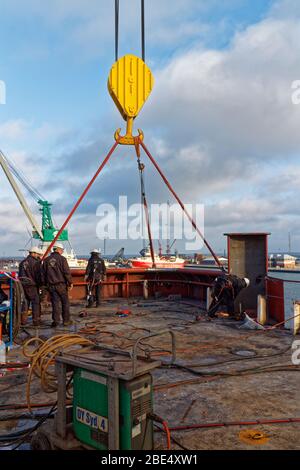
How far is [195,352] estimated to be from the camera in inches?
273

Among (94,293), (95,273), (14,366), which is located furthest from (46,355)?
(94,293)

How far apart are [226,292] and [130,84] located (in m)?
6.57

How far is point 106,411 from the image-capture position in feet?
9.85

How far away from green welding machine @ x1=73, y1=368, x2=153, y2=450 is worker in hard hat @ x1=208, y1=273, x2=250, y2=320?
7269 mm

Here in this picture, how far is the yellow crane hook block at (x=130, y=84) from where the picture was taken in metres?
10.9

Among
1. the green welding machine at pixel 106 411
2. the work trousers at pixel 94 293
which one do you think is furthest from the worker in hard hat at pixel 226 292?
the green welding machine at pixel 106 411

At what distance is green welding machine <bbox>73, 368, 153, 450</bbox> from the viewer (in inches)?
116

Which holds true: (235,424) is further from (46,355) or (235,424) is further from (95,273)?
(95,273)

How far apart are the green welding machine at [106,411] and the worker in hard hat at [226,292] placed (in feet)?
23.8

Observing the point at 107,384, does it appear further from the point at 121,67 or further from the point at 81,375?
the point at 121,67

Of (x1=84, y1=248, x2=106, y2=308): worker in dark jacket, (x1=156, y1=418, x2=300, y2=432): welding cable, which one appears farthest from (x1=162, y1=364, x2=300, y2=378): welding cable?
(x1=84, y1=248, x2=106, y2=308): worker in dark jacket

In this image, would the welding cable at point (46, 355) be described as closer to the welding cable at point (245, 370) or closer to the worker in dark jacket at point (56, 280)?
the welding cable at point (245, 370)
